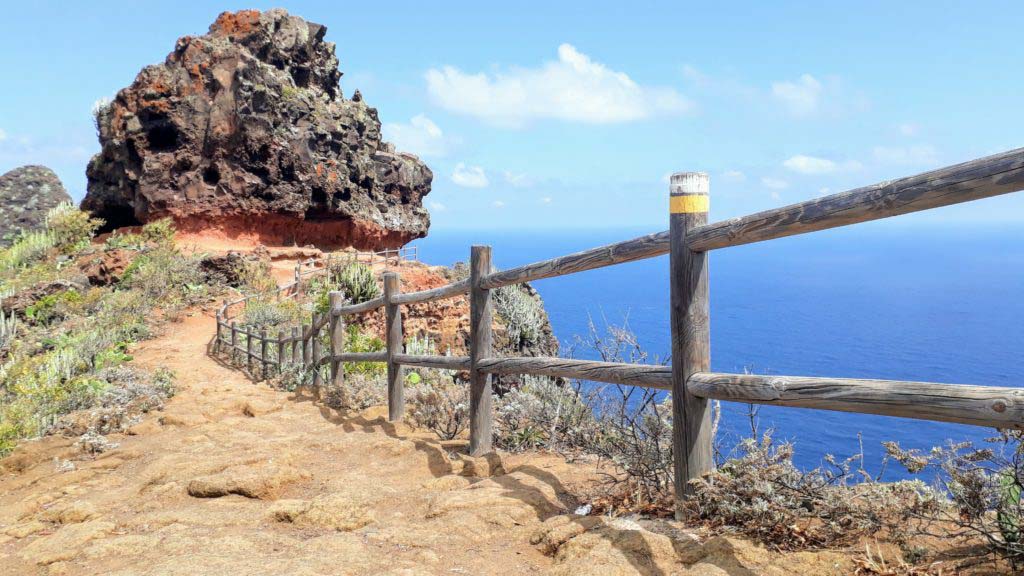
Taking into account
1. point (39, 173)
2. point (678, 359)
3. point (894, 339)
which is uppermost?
point (39, 173)

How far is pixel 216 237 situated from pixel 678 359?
77.3 ft

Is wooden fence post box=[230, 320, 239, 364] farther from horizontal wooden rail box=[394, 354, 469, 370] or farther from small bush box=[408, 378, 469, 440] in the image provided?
horizontal wooden rail box=[394, 354, 469, 370]

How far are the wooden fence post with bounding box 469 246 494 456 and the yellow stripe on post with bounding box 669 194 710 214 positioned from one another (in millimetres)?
2177

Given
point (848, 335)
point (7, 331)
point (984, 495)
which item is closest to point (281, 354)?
point (7, 331)

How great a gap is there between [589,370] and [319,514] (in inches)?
68.5

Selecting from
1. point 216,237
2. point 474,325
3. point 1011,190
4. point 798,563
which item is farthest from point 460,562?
point 216,237

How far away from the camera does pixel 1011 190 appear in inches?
88.0

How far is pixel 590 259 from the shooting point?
4.23m

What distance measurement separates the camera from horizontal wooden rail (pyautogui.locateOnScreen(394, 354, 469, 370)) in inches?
225

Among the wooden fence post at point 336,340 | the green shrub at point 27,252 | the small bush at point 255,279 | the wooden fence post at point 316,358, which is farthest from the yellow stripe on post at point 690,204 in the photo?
the green shrub at point 27,252

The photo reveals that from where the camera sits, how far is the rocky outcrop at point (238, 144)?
23.9 m

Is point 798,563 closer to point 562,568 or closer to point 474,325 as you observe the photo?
point 562,568

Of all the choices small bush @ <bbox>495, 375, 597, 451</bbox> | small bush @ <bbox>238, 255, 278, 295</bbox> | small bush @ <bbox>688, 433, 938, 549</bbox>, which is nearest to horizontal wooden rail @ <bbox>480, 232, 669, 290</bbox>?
small bush @ <bbox>688, 433, 938, 549</bbox>

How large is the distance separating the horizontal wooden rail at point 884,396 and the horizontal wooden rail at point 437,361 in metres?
2.64
